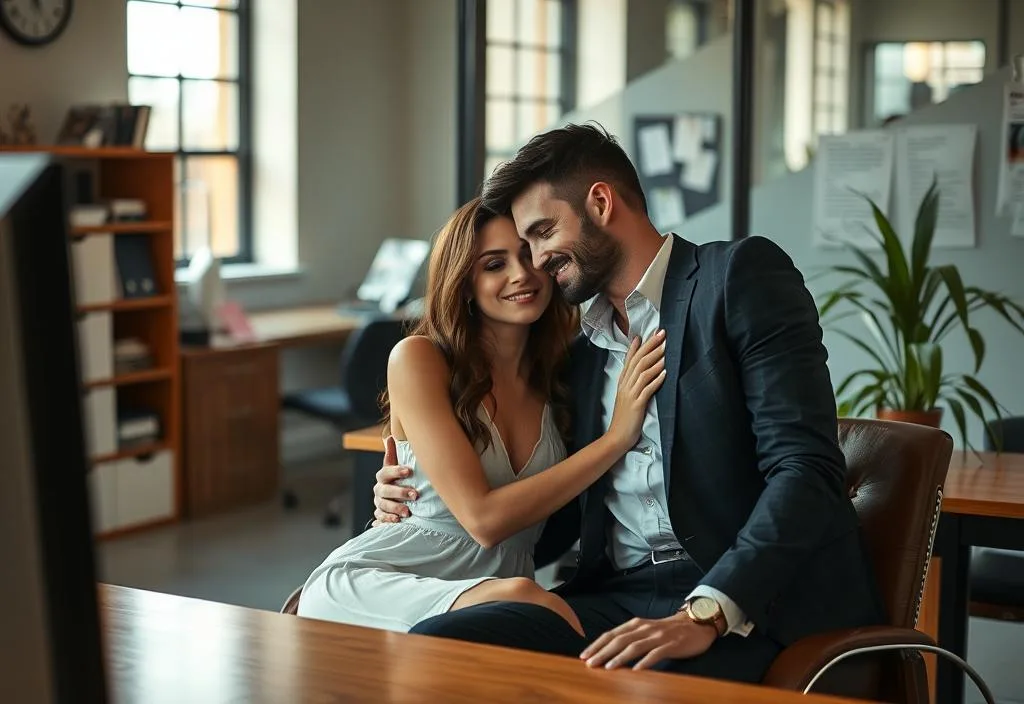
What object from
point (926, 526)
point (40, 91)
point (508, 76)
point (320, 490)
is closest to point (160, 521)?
point (320, 490)

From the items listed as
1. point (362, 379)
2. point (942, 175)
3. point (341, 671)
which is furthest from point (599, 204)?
point (362, 379)

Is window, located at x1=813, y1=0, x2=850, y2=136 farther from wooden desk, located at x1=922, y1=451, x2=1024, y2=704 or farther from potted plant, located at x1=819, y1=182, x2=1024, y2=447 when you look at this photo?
wooden desk, located at x1=922, y1=451, x2=1024, y2=704

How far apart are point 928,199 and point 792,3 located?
124 centimetres

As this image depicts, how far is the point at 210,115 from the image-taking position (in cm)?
668

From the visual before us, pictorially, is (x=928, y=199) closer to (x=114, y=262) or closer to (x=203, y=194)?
(x=114, y=262)

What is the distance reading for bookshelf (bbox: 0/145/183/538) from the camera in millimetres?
5129

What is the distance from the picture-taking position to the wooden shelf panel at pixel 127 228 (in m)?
5.10

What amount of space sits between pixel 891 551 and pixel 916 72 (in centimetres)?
261

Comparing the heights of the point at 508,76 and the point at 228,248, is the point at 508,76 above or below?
above

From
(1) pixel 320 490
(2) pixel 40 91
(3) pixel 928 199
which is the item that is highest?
(2) pixel 40 91

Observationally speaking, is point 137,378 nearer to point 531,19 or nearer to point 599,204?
point 531,19

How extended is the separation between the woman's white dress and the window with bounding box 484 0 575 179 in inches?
93.6

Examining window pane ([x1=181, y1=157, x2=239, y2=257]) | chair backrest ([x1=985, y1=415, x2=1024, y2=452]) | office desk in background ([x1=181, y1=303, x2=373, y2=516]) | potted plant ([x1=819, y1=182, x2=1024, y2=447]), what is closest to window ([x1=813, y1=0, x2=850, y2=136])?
potted plant ([x1=819, y1=182, x2=1024, y2=447])

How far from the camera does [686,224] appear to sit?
4.68 m
